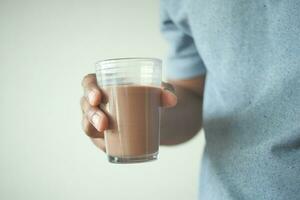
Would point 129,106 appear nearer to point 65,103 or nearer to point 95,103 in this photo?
point 95,103

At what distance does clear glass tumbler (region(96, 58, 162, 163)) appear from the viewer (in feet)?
1.64

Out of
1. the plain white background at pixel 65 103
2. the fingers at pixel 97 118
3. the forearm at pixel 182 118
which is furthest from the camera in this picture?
the plain white background at pixel 65 103

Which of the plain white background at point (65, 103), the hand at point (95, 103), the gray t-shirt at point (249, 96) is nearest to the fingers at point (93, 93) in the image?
the hand at point (95, 103)

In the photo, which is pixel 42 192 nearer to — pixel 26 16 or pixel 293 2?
pixel 26 16

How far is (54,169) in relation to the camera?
1403mm

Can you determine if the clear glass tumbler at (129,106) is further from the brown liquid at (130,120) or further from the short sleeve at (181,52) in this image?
the short sleeve at (181,52)

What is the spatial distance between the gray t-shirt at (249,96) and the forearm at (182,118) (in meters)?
0.10

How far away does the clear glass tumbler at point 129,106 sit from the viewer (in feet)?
1.64

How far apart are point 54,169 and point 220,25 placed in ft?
3.39

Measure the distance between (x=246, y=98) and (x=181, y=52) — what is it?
261mm

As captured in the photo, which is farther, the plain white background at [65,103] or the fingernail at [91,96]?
the plain white background at [65,103]

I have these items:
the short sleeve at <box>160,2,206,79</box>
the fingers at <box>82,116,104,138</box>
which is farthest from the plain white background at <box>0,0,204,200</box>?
the fingers at <box>82,116,104,138</box>

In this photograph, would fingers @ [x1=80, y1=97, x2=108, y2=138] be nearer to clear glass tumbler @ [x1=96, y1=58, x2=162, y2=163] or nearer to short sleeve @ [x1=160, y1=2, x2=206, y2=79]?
clear glass tumbler @ [x1=96, y1=58, x2=162, y2=163]

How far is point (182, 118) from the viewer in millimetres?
801
